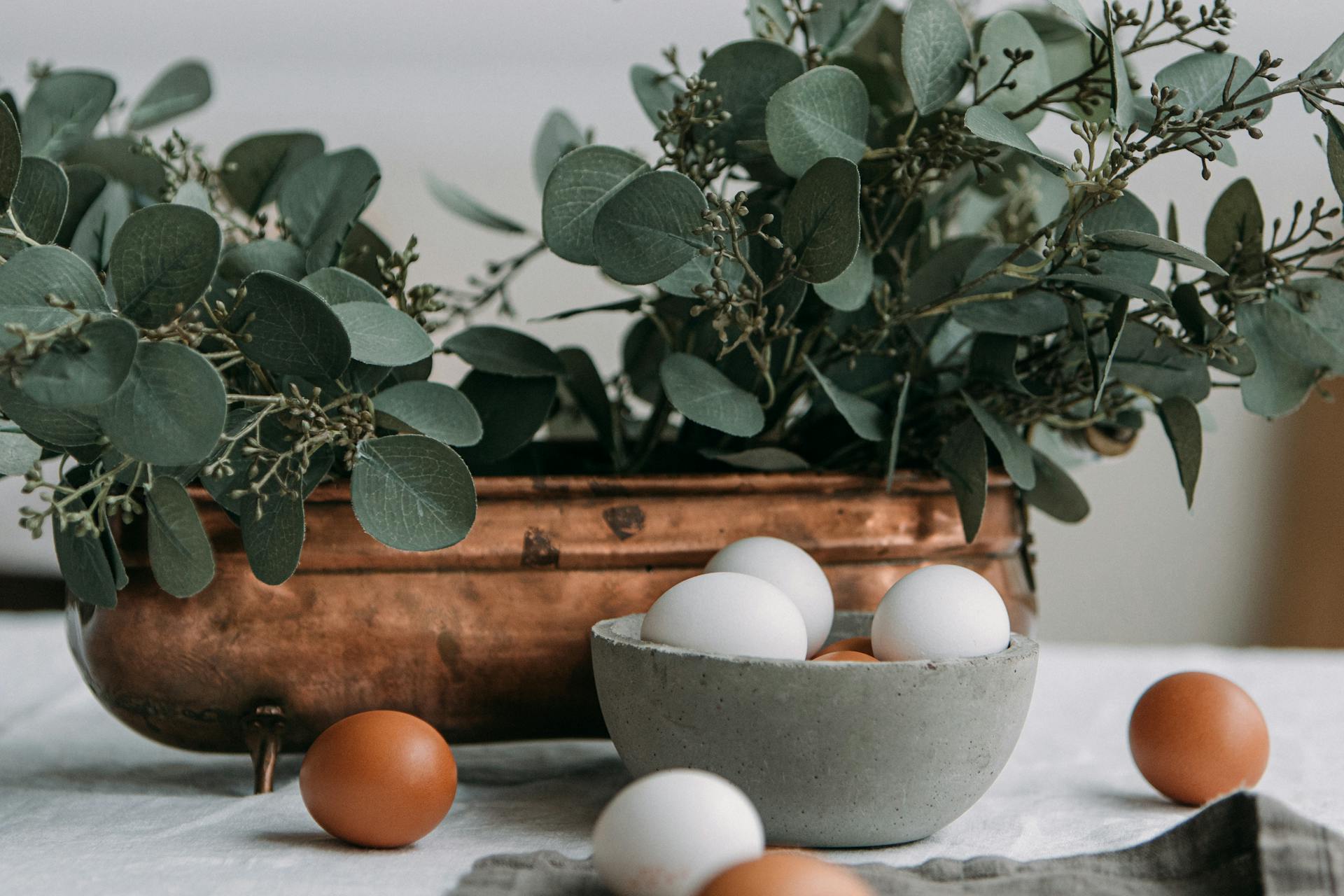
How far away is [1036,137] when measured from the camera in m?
2.15

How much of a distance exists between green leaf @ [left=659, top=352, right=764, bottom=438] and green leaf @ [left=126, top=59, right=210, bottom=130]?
1.14ft

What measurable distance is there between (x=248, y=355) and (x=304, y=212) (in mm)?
135

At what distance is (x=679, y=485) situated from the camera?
1.63ft

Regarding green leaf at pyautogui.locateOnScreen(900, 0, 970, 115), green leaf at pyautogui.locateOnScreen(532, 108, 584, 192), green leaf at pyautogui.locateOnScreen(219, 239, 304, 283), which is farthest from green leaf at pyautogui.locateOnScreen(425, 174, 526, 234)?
green leaf at pyautogui.locateOnScreen(900, 0, 970, 115)

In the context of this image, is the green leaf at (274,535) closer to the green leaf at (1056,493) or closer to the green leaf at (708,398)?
the green leaf at (708,398)

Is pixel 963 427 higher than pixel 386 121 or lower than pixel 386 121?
lower

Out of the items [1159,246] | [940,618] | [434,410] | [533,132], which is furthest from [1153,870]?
[533,132]

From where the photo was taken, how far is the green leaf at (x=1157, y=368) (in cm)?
51

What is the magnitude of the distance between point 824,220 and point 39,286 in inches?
10.7

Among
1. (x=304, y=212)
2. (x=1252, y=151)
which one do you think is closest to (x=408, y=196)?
(x=1252, y=151)

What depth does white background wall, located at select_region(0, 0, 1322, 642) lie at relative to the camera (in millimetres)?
2061

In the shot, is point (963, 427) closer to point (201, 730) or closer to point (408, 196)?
point (201, 730)

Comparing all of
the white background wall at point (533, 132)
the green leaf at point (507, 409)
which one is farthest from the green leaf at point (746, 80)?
the white background wall at point (533, 132)

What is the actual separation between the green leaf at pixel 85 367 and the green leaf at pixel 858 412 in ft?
0.90
